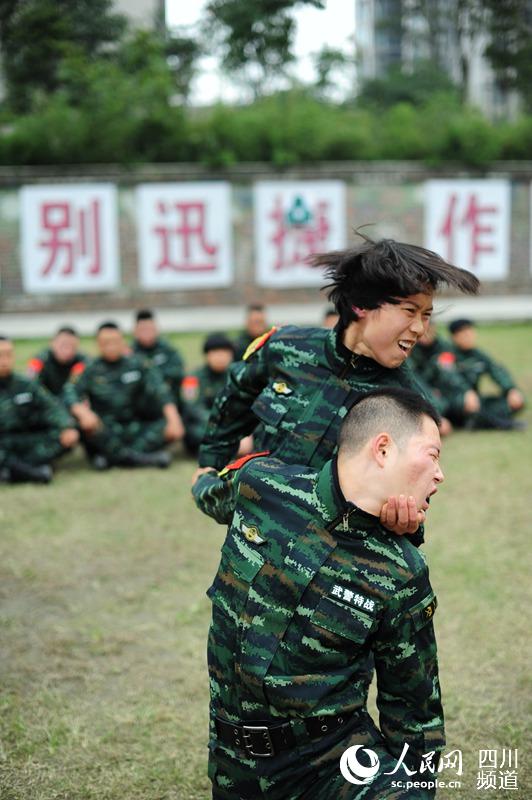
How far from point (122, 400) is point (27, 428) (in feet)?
2.67

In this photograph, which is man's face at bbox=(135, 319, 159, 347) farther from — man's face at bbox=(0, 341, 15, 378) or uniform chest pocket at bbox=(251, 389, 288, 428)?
uniform chest pocket at bbox=(251, 389, 288, 428)

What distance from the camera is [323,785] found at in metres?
1.92

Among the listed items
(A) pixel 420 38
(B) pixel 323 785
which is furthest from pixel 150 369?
(A) pixel 420 38

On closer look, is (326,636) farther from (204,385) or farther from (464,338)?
(464,338)

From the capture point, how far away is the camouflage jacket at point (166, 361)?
8.36 metres

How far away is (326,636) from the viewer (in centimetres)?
188

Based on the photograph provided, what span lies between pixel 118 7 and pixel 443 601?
24651 mm

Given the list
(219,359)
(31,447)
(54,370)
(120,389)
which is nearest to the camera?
(31,447)

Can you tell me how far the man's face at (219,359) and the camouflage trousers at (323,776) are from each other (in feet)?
18.5

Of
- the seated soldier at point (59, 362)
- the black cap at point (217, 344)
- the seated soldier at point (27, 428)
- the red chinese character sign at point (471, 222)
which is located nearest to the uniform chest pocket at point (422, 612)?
the seated soldier at point (27, 428)

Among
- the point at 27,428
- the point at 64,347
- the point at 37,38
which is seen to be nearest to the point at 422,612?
the point at 27,428

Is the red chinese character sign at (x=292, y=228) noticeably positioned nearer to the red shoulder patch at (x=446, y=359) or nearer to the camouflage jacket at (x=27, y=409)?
the red shoulder patch at (x=446, y=359)

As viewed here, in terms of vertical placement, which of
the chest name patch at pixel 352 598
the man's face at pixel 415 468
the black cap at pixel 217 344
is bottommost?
the black cap at pixel 217 344

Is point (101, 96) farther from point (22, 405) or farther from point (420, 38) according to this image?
point (420, 38)
